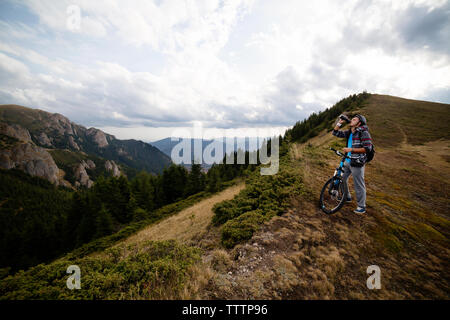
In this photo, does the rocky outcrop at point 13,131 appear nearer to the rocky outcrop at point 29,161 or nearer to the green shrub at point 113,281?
the rocky outcrop at point 29,161

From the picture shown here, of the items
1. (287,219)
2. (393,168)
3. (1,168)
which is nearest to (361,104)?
(393,168)

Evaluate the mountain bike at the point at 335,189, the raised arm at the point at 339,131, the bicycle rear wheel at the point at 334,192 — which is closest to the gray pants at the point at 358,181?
the mountain bike at the point at 335,189

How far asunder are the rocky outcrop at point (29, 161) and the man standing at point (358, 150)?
678 ft

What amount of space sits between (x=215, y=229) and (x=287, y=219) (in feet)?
10.9

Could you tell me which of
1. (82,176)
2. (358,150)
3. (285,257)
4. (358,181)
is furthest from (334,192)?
(82,176)

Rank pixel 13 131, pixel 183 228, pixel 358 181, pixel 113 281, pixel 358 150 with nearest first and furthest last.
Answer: pixel 113 281
pixel 358 150
pixel 358 181
pixel 183 228
pixel 13 131

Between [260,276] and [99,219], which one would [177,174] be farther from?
[260,276]

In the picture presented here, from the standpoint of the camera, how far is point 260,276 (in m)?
3.84

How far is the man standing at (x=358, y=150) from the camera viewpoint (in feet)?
Answer: 18.1

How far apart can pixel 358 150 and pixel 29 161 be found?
221 meters

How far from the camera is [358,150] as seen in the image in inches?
215

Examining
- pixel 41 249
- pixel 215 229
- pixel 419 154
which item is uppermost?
pixel 419 154

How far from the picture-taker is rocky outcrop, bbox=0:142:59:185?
13588 cm

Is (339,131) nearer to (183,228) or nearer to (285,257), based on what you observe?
(285,257)
